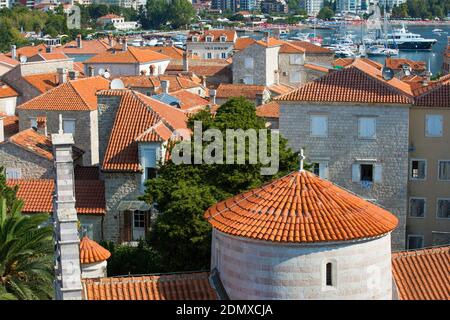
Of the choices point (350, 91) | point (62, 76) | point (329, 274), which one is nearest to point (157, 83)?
point (62, 76)

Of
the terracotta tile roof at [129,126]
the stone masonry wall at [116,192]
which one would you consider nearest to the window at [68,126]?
the terracotta tile roof at [129,126]

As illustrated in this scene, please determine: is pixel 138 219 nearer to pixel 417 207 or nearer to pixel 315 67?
pixel 417 207

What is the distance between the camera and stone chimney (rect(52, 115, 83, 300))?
710 inches

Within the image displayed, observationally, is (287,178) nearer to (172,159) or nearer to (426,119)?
(172,159)

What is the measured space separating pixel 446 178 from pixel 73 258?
25.0m

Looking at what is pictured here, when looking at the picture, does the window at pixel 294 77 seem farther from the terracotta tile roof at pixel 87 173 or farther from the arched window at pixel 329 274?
the arched window at pixel 329 274

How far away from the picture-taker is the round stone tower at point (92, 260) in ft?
90.5

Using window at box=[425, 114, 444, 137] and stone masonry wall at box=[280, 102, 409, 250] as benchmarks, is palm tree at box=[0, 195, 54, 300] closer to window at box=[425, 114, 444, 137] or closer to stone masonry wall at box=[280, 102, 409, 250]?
stone masonry wall at box=[280, 102, 409, 250]

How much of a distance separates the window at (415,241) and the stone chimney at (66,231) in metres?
23.7

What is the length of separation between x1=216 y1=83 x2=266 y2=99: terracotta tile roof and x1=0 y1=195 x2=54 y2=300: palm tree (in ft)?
144

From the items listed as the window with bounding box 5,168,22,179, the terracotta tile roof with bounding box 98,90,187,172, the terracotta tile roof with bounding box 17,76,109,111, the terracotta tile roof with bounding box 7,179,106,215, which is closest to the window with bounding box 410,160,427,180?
the terracotta tile roof with bounding box 98,90,187,172

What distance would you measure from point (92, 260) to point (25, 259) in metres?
2.33

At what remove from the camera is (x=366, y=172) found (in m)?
40.4

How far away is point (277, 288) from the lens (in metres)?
19.2
